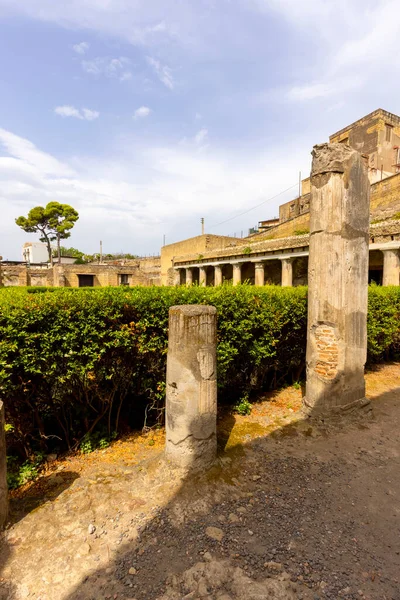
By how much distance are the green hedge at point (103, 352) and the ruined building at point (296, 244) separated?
428 inches

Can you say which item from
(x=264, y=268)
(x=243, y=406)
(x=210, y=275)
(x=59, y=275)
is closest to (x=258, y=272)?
(x=264, y=268)

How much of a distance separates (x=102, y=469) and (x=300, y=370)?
4.57 meters

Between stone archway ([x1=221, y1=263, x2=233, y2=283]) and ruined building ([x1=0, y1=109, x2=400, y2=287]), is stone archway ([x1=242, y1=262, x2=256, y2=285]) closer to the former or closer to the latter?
ruined building ([x1=0, y1=109, x2=400, y2=287])

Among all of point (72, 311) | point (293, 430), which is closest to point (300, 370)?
point (293, 430)

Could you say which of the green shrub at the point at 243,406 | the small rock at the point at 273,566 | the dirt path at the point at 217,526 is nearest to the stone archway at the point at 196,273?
the green shrub at the point at 243,406

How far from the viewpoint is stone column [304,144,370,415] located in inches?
194

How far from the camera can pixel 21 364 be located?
3346 millimetres

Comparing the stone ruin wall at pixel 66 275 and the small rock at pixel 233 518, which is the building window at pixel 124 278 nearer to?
the stone ruin wall at pixel 66 275

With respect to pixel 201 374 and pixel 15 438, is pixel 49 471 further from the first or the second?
pixel 201 374

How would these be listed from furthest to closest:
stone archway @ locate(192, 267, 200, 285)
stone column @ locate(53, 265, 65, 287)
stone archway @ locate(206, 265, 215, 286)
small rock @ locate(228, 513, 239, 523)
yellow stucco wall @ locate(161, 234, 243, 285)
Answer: stone column @ locate(53, 265, 65, 287) → stone archway @ locate(192, 267, 200, 285) → yellow stucco wall @ locate(161, 234, 243, 285) → stone archway @ locate(206, 265, 215, 286) → small rock @ locate(228, 513, 239, 523)

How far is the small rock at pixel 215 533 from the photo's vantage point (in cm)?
275

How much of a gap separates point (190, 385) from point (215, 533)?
143 centimetres

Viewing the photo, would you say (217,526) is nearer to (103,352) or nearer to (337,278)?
(103,352)

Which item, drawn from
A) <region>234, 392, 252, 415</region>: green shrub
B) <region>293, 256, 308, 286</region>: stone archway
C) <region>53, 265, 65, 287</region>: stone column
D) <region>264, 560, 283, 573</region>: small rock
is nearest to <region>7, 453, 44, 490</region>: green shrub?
<region>264, 560, 283, 573</region>: small rock
